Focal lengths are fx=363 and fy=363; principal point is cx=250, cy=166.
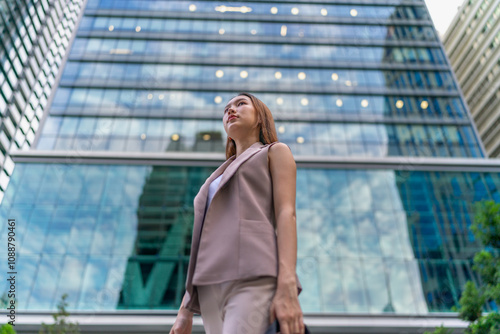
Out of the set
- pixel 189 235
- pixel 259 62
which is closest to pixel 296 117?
pixel 259 62

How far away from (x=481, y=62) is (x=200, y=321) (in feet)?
157

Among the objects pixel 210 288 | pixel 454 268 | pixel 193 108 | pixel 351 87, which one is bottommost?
pixel 210 288

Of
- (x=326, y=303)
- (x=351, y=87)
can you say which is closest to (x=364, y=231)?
(x=326, y=303)

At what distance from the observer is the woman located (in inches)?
67.6

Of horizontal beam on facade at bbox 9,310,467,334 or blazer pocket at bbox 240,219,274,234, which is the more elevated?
horizontal beam on facade at bbox 9,310,467,334

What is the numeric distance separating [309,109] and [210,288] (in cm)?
2737

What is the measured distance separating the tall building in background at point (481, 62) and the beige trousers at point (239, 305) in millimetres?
48754

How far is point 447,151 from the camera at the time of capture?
27.0 metres

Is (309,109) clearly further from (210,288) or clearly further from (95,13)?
(210,288)

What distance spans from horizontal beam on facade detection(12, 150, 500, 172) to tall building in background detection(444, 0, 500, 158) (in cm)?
2295

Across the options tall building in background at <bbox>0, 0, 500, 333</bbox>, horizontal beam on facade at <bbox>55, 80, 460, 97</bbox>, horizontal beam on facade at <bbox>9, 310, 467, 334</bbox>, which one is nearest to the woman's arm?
horizontal beam on facade at <bbox>9, 310, 467, 334</bbox>

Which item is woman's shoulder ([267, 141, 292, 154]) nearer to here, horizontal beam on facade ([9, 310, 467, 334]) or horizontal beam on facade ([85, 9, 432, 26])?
horizontal beam on facade ([9, 310, 467, 334])

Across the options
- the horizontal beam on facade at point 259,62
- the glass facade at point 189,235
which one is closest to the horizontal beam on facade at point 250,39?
the horizontal beam on facade at point 259,62

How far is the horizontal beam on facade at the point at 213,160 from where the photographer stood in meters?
22.6
